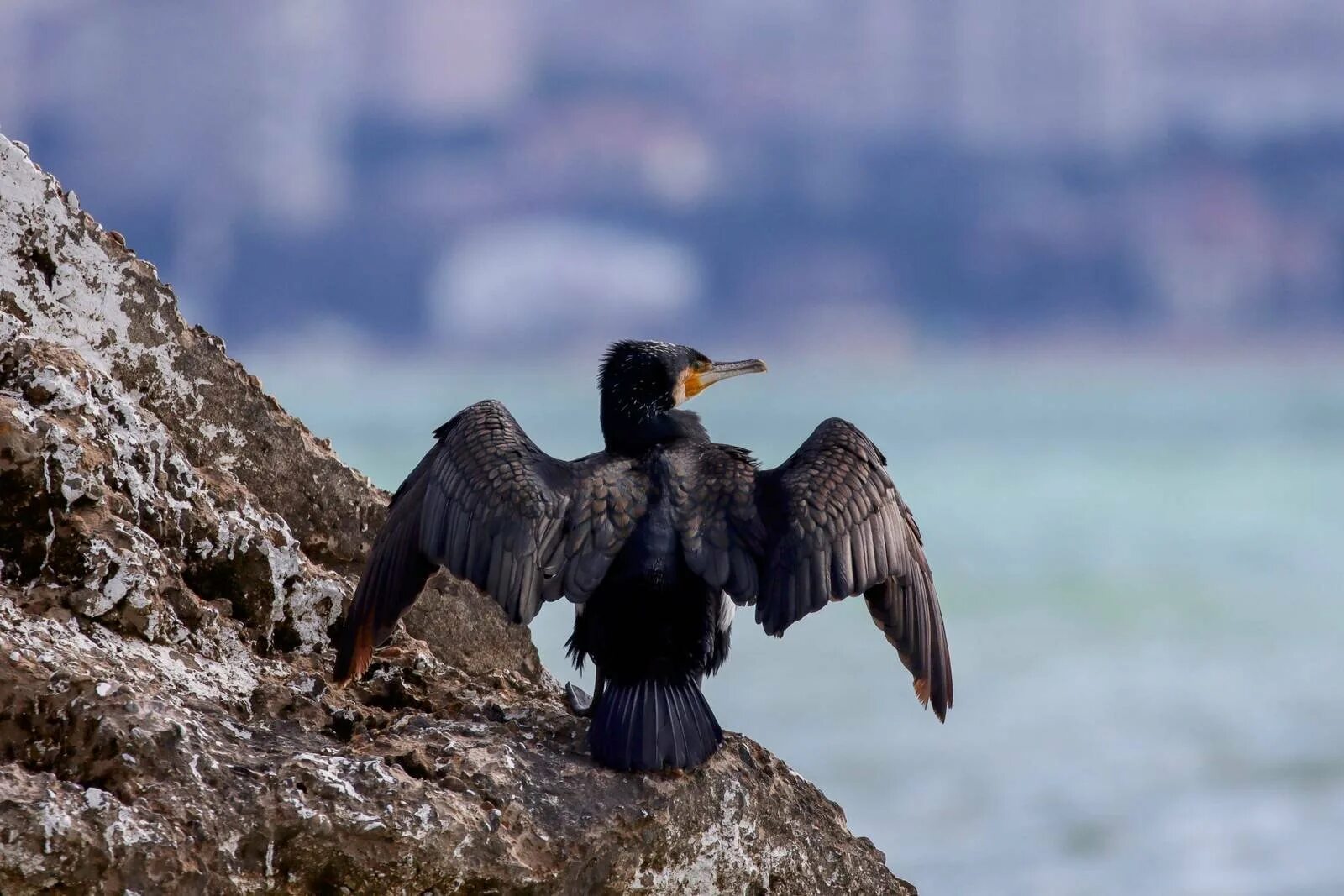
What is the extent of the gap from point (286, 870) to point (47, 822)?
1.92ft

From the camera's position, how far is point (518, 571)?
4.61m

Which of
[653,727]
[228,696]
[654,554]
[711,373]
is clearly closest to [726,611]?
[654,554]

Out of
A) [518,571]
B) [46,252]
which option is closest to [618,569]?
[518,571]

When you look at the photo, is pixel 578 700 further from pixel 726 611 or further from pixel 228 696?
pixel 228 696

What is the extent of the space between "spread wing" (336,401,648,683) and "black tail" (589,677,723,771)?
323 millimetres

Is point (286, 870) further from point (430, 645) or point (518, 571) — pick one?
point (430, 645)

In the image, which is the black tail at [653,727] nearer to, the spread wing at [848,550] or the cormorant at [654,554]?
the cormorant at [654,554]

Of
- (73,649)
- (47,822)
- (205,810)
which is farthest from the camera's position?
(73,649)

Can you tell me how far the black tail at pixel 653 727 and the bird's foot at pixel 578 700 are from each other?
0.34 meters

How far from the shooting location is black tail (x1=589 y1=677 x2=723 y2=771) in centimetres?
439

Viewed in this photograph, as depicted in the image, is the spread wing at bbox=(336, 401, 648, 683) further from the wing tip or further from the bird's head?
the wing tip

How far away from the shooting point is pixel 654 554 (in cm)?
468

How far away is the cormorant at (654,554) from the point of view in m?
4.61

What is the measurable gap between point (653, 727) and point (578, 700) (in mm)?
792
